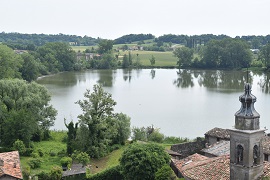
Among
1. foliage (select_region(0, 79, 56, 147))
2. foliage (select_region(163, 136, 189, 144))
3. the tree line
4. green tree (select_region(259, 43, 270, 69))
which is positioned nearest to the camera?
foliage (select_region(0, 79, 56, 147))

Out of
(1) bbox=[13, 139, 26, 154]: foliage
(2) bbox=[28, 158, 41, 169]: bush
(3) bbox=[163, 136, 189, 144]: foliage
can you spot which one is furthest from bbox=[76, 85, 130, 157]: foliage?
(3) bbox=[163, 136, 189, 144]: foliage

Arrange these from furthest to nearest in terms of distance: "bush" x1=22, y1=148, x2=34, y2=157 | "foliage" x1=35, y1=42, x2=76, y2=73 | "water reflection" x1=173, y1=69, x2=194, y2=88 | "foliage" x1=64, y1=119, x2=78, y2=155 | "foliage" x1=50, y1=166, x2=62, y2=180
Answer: "foliage" x1=35, y1=42, x2=76, y2=73 → "water reflection" x1=173, y1=69, x2=194, y2=88 → "foliage" x1=64, y1=119, x2=78, y2=155 → "bush" x1=22, y1=148, x2=34, y2=157 → "foliage" x1=50, y1=166, x2=62, y2=180

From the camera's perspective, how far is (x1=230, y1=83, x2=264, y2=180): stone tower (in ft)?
55.2

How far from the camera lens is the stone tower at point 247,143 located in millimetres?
16812

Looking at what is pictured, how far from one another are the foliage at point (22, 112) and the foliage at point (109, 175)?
9132 mm

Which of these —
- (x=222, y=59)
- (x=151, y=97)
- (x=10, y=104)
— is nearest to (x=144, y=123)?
(x=10, y=104)

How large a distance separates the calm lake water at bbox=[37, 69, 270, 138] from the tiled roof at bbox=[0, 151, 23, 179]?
1750cm

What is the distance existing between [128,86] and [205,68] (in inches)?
1664

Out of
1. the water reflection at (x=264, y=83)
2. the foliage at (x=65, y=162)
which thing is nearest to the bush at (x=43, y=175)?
the foliage at (x=65, y=162)

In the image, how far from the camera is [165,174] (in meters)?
21.1

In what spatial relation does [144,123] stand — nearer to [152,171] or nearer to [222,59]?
[152,171]

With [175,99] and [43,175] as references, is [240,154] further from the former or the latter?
[175,99]

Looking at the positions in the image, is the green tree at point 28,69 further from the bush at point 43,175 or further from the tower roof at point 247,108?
the tower roof at point 247,108

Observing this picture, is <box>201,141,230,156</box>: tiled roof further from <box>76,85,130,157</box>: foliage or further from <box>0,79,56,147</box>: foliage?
<box>0,79,56,147</box>: foliage
